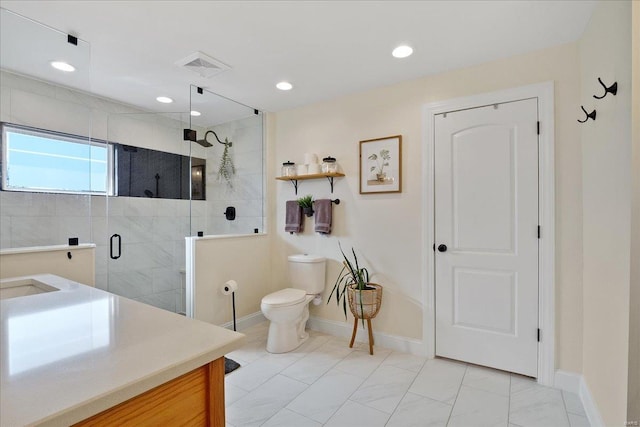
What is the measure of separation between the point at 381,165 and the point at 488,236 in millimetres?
1047

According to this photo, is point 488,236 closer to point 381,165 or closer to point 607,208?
point 607,208

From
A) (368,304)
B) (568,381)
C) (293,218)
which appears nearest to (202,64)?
(293,218)

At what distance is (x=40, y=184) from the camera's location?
6.55 feet

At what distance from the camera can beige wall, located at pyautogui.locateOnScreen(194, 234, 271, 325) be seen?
9.20 feet

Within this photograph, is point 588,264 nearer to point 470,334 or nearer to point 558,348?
point 558,348

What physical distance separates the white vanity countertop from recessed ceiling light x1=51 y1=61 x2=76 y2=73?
1894mm

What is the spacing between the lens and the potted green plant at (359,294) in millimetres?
2562

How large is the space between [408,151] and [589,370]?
6.23ft

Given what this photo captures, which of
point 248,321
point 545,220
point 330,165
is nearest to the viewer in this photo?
point 545,220

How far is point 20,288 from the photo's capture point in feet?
5.20

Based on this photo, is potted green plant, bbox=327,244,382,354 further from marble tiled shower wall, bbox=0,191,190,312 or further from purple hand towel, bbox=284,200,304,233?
marble tiled shower wall, bbox=0,191,190,312

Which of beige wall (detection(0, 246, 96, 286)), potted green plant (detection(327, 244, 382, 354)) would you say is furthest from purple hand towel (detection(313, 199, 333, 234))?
beige wall (detection(0, 246, 96, 286))

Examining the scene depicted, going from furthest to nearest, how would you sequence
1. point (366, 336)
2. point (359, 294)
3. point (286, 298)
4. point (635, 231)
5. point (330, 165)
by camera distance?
point (330, 165) → point (366, 336) → point (286, 298) → point (359, 294) → point (635, 231)

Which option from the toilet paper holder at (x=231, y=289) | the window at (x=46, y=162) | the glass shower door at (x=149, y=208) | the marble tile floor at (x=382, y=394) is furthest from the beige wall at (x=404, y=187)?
the window at (x=46, y=162)
